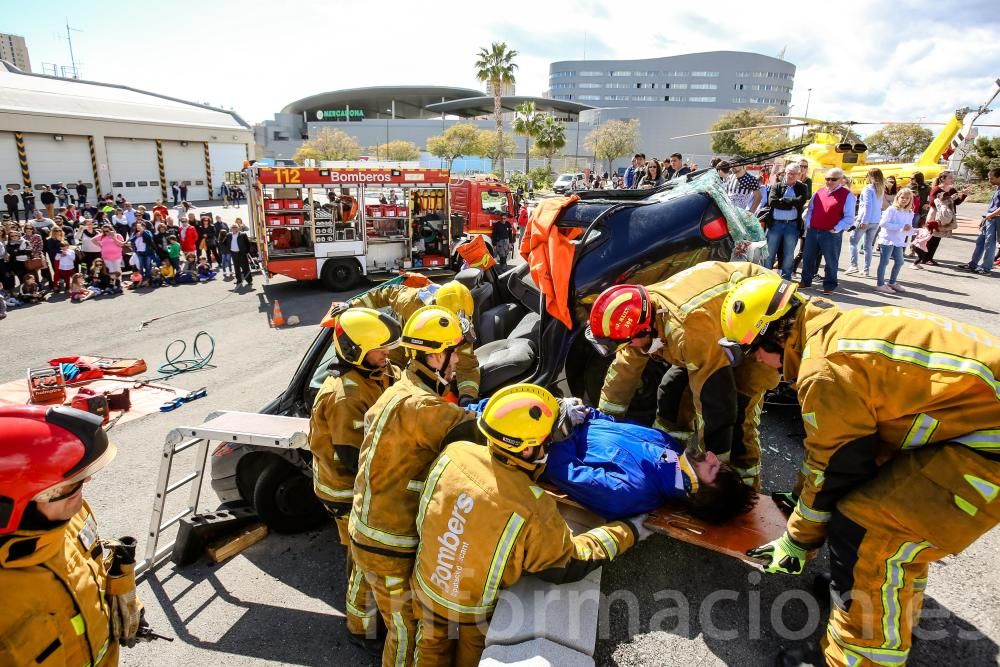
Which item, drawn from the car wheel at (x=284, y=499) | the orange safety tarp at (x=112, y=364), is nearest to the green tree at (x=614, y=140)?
the orange safety tarp at (x=112, y=364)

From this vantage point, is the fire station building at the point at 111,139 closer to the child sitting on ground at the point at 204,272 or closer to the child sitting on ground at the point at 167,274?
the child sitting on ground at the point at 167,274

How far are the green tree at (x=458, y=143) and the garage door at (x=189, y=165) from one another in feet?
86.6

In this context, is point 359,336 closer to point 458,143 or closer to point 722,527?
point 722,527

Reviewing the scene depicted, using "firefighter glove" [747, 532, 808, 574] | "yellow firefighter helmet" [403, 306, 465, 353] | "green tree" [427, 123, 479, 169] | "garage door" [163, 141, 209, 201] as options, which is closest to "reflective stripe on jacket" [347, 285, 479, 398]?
"yellow firefighter helmet" [403, 306, 465, 353]

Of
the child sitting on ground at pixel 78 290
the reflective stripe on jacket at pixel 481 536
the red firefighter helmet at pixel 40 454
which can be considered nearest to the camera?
the red firefighter helmet at pixel 40 454

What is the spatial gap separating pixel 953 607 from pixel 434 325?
120 inches

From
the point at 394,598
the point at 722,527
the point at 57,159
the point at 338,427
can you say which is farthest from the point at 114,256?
the point at 57,159

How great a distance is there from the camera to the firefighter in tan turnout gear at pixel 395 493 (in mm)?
2674

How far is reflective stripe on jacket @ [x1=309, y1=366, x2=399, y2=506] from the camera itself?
3084 mm

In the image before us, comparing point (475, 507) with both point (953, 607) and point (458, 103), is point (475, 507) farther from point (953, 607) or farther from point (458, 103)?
point (458, 103)

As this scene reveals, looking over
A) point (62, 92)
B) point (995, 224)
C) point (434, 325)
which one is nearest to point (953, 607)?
point (434, 325)

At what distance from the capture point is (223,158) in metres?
35.3

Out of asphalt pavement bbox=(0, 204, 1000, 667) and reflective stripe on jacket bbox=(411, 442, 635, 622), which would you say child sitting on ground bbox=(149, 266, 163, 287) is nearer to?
A: asphalt pavement bbox=(0, 204, 1000, 667)

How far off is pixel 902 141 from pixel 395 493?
56.7 meters
